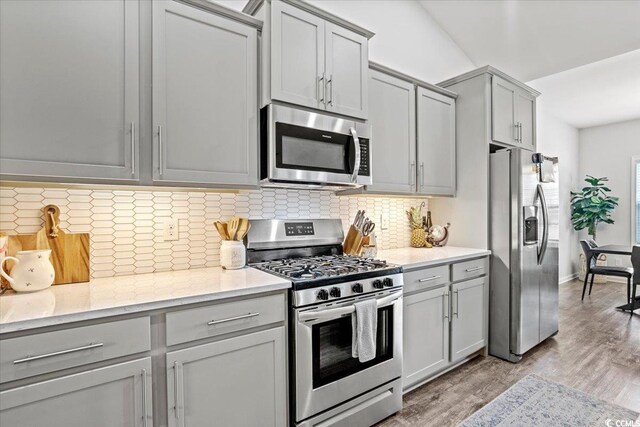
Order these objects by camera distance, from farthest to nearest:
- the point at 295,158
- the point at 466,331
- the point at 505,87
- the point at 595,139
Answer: the point at 595,139 < the point at 505,87 < the point at 466,331 < the point at 295,158

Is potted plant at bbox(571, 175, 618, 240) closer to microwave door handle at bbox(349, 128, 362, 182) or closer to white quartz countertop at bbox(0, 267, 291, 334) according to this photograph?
microwave door handle at bbox(349, 128, 362, 182)

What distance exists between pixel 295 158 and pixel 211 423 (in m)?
1.41

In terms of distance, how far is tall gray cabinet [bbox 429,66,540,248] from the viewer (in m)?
3.05

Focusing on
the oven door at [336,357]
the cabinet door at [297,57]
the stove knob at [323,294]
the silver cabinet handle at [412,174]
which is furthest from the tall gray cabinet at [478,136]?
the stove knob at [323,294]

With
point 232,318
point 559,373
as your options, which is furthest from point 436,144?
point 232,318

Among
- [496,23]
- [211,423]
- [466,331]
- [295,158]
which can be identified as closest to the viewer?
[211,423]

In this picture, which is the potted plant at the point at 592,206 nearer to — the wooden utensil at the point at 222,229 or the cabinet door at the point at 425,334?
the cabinet door at the point at 425,334

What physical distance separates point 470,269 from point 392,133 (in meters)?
1.29

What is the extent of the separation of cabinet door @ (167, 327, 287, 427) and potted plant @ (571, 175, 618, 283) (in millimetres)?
6581

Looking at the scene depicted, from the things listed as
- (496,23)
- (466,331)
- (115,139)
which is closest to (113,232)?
(115,139)

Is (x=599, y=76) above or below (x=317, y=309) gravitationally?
above

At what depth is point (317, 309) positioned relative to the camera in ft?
5.82

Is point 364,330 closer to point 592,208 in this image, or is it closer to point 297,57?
point 297,57

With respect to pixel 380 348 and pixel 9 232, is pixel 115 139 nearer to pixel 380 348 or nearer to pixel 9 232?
pixel 9 232
